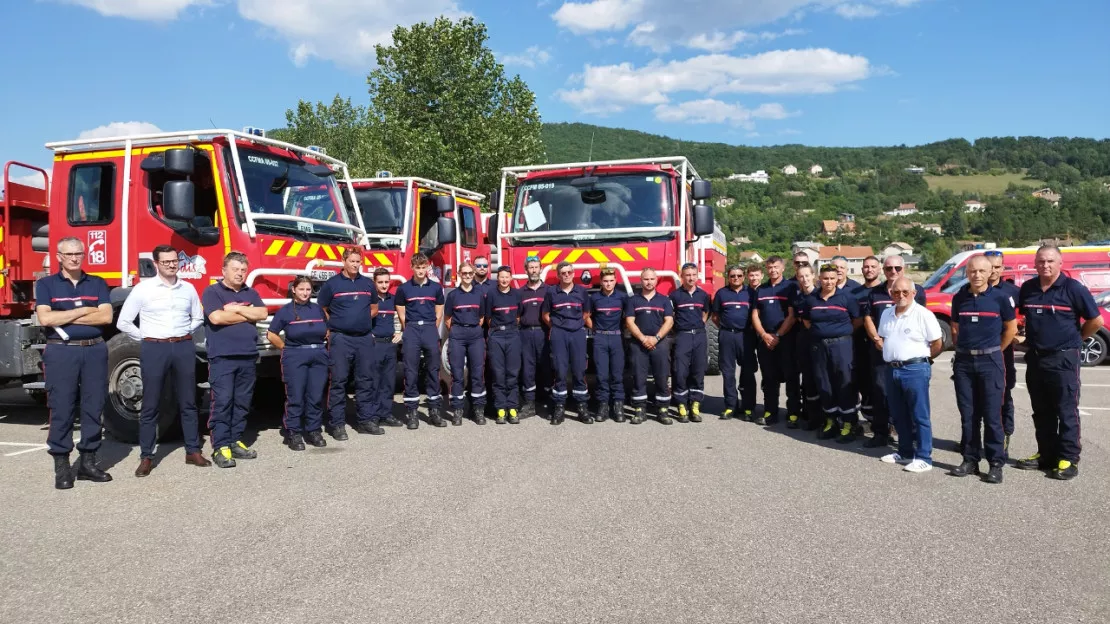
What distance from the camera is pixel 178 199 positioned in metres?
6.17

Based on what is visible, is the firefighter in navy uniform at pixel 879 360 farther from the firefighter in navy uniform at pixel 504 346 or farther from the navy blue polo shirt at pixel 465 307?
the navy blue polo shirt at pixel 465 307

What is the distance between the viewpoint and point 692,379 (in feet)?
26.0

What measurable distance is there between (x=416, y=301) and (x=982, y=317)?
4811 millimetres

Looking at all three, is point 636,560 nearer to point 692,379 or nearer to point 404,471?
point 404,471

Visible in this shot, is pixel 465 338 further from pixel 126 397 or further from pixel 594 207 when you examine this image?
pixel 126 397

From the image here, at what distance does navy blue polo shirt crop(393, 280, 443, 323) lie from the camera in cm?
751

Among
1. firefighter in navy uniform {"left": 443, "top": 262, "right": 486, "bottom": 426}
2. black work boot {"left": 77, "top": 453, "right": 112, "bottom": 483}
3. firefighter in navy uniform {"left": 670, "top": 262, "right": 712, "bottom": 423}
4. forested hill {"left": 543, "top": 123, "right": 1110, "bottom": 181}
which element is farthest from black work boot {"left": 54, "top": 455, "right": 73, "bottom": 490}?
forested hill {"left": 543, "top": 123, "right": 1110, "bottom": 181}

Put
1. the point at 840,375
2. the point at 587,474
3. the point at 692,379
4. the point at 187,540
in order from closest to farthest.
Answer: the point at 187,540 → the point at 587,474 → the point at 840,375 → the point at 692,379

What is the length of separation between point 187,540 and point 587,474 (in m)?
2.65

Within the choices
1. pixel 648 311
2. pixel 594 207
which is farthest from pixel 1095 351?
pixel 594 207

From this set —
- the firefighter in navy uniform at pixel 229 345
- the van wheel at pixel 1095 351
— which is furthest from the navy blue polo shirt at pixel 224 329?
the van wheel at pixel 1095 351

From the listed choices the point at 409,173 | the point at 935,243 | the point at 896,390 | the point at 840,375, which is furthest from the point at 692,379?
the point at 935,243

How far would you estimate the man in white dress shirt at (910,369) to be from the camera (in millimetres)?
5781

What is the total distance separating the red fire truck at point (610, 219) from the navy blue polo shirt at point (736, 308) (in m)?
0.57
